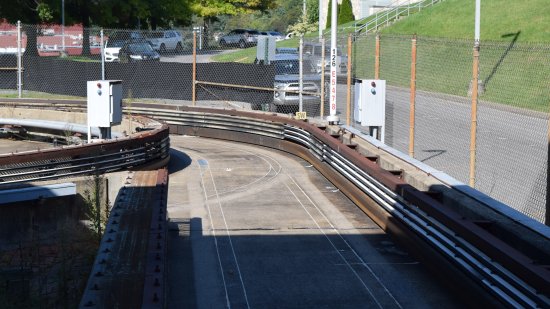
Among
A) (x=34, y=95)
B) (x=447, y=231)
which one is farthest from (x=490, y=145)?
(x=34, y=95)

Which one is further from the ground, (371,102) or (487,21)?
(487,21)

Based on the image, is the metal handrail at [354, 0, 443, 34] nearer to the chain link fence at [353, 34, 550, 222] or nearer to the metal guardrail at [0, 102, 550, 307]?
the chain link fence at [353, 34, 550, 222]

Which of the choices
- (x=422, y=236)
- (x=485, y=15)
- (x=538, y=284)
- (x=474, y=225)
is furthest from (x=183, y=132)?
(x=485, y=15)

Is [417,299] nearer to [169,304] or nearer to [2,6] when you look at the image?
[169,304]

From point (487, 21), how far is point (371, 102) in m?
31.1

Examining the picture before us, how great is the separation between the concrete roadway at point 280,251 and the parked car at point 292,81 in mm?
6525

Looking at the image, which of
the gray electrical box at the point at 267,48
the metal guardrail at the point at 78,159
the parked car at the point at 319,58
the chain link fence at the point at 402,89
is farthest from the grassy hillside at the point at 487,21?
the metal guardrail at the point at 78,159

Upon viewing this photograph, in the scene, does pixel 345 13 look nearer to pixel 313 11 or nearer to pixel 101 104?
pixel 313 11

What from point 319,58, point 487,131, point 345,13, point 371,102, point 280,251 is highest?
point 345,13

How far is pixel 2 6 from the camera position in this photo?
1955 inches

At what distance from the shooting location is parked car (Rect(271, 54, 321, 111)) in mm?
23530

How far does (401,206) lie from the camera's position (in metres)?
11.3

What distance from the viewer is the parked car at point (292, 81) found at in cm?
2353

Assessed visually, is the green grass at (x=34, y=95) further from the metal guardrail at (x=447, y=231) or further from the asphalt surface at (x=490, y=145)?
the metal guardrail at (x=447, y=231)
